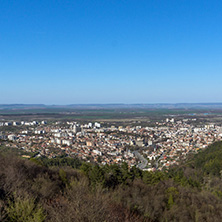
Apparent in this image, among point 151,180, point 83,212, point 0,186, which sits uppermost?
point 83,212

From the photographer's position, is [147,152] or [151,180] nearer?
[151,180]

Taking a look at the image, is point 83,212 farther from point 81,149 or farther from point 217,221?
point 81,149

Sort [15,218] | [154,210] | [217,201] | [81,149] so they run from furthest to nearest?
1. [81,149]
2. [217,201]
3. [154,210]
4. [15,218]

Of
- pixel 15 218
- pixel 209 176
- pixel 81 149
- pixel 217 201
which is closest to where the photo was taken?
pixel 15 218

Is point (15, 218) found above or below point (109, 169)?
above

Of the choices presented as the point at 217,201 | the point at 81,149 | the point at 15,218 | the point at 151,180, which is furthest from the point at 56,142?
the point at 15,218

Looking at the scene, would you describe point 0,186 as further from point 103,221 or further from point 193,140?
point 193,140
